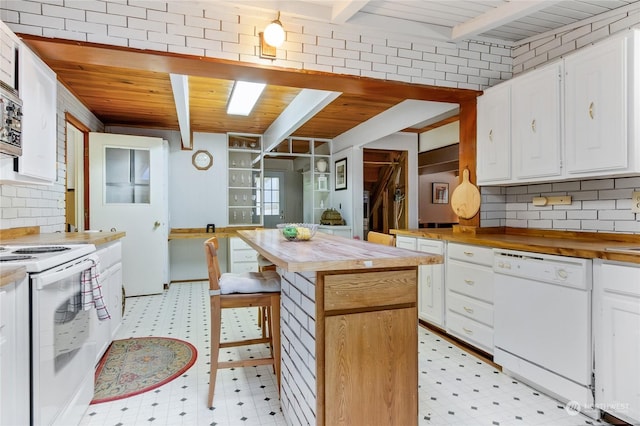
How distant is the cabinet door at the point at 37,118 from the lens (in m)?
1.90

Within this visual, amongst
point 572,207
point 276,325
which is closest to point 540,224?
point 572,207

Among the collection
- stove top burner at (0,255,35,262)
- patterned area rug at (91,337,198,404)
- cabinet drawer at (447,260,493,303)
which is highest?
stove top burner at (0,255,35,262)

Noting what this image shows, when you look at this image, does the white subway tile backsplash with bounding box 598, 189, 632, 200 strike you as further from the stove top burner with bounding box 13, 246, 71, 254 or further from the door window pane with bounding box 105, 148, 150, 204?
the door window pane with bounding box 105, 148, 150, 204

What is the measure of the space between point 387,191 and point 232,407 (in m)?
5.37

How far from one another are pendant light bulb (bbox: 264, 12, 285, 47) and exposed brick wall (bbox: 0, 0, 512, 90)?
0.20 meters

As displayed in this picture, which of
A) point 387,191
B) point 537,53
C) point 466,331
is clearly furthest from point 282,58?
point 387,191

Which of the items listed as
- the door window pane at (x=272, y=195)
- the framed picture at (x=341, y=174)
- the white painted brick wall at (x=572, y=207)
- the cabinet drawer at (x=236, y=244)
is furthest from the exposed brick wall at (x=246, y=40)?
the door window pane at (x=272, y=195)

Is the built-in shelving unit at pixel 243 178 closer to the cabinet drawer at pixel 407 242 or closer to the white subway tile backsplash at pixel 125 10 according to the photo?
the cabinet drawer at pixel 407 242

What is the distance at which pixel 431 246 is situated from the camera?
3.07 metres

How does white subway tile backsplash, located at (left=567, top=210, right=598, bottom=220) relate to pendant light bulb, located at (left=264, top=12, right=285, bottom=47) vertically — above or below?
below

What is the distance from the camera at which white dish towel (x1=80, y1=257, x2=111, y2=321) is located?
179 cm

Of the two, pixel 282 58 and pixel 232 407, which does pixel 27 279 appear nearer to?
pixel 232 407

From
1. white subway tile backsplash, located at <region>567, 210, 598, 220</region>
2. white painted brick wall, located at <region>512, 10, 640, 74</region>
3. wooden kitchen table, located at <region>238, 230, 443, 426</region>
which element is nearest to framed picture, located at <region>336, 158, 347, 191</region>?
white painted brick wall, located at <region>512, 10, 640, 74</region>

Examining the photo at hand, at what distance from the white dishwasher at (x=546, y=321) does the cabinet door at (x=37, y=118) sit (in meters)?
2.97
